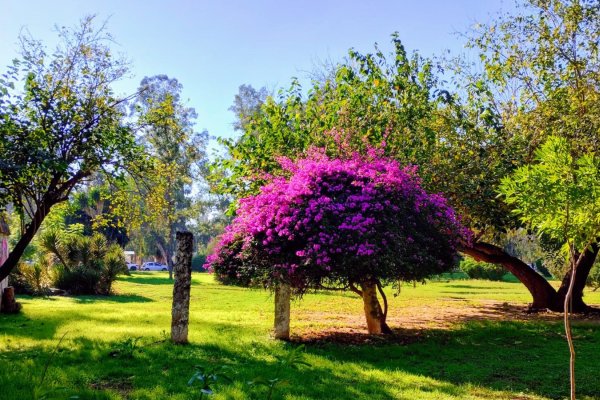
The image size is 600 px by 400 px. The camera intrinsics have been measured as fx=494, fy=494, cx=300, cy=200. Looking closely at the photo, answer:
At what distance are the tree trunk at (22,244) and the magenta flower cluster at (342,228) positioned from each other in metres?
4.16

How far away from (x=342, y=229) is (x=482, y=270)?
1531 inches

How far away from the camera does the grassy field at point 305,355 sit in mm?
7289

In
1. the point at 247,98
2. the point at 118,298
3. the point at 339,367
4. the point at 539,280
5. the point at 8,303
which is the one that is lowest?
the point at 118,298

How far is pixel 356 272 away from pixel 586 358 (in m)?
5.20

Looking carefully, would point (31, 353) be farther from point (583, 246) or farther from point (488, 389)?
point (583, 246)

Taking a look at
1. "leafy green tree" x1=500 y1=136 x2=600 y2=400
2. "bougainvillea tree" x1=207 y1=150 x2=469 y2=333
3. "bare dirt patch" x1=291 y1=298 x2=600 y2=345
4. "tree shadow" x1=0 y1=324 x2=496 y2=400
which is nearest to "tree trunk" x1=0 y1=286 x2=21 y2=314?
"tree shadow" x1=0 y1=324 x2=496 y2=400

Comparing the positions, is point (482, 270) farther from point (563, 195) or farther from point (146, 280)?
point (563, 195)

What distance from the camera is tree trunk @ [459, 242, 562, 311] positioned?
730 inches

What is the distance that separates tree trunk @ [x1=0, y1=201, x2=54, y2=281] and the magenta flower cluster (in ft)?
13.7

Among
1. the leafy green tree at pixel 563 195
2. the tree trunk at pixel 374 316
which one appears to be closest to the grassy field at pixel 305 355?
the tree trunk at pixel 374 316

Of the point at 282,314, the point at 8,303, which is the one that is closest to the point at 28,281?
the point at 8,303

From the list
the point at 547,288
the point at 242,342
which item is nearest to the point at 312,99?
the point at 242,342

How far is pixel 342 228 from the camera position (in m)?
10.2

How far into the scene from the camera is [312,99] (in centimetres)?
1451
